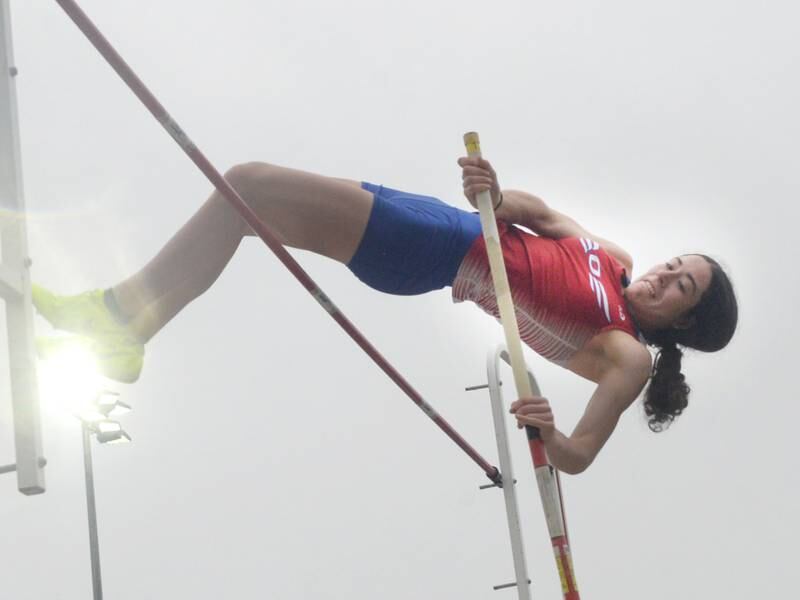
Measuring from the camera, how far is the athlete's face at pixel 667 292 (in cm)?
Result: 409

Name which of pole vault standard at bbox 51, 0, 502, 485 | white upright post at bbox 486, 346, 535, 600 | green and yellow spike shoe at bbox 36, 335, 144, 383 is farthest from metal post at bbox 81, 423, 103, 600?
green and yellow spike shoe at bbox 36, 335, 144, 383

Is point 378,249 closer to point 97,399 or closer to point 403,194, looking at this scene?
point 403,194

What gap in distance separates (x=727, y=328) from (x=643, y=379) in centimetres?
55

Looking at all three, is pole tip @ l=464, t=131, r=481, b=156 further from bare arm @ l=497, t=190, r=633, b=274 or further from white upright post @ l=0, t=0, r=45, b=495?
white upright post @ l=0, t=0, r=45, b=495

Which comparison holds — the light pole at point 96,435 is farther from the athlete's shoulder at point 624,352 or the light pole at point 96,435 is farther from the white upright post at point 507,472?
the athlete's shoulder at point 624,352

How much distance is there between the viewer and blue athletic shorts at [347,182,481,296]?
3641mm

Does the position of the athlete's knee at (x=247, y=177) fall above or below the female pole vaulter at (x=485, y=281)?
above

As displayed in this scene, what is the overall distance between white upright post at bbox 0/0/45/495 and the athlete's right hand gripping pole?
4.19 ft

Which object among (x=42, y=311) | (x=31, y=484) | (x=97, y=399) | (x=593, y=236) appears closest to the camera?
(x=31, y=484)

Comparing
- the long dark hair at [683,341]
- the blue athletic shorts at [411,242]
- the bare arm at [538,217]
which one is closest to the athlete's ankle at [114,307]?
the blue athletic shorts at [411,242]

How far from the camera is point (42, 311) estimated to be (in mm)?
3346

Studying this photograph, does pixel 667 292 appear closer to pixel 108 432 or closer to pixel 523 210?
pixel 523 210

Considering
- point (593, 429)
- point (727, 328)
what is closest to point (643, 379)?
point (593, 429)

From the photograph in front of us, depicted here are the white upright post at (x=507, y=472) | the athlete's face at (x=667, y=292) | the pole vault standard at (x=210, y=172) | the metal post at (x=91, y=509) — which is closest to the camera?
the pole vault standard at (x=210, y=172)
